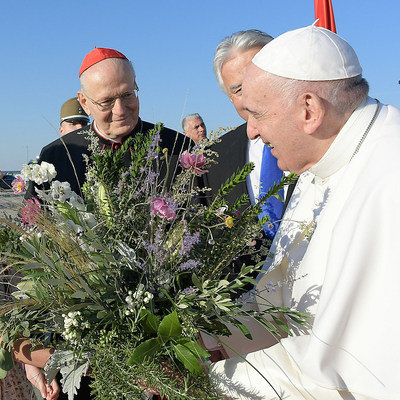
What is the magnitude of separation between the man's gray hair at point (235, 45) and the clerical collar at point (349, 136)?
155 centimetres

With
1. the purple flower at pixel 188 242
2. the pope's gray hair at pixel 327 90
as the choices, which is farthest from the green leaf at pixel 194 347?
the pope's gray hair at pixel 327 90

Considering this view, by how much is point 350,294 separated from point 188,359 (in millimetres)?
571

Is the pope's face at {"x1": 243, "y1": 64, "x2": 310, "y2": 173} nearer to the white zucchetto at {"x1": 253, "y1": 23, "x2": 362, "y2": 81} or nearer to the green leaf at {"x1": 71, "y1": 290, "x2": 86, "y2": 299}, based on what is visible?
the white zucchetto at {"x1": 253, "y1": 23, "x2": 362, "y2": 81}

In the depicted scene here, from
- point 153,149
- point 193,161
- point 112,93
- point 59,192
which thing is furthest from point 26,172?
point 112,93

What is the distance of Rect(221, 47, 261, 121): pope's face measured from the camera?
3.32m

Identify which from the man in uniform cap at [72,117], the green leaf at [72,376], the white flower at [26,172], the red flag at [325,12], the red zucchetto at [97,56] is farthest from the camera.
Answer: the man in uniform cap at [72,117]

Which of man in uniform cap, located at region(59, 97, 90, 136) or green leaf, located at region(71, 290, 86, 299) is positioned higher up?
man in uniform cap, located at region(59, 97, 90, 136)

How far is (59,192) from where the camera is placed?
73.6 inches

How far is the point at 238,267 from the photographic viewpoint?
2.65 metres

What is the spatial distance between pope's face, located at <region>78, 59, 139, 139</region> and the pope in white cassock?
4.89 ft

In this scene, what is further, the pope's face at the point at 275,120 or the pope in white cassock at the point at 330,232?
the pope's face at the point at 275,120

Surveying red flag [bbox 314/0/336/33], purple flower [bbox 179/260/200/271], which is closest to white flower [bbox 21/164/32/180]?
purple flower [bbox 179/260/200/271]

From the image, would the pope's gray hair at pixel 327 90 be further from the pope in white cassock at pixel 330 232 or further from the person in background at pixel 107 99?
the person in background at pixel 107 99

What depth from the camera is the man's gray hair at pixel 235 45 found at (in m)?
3.38
